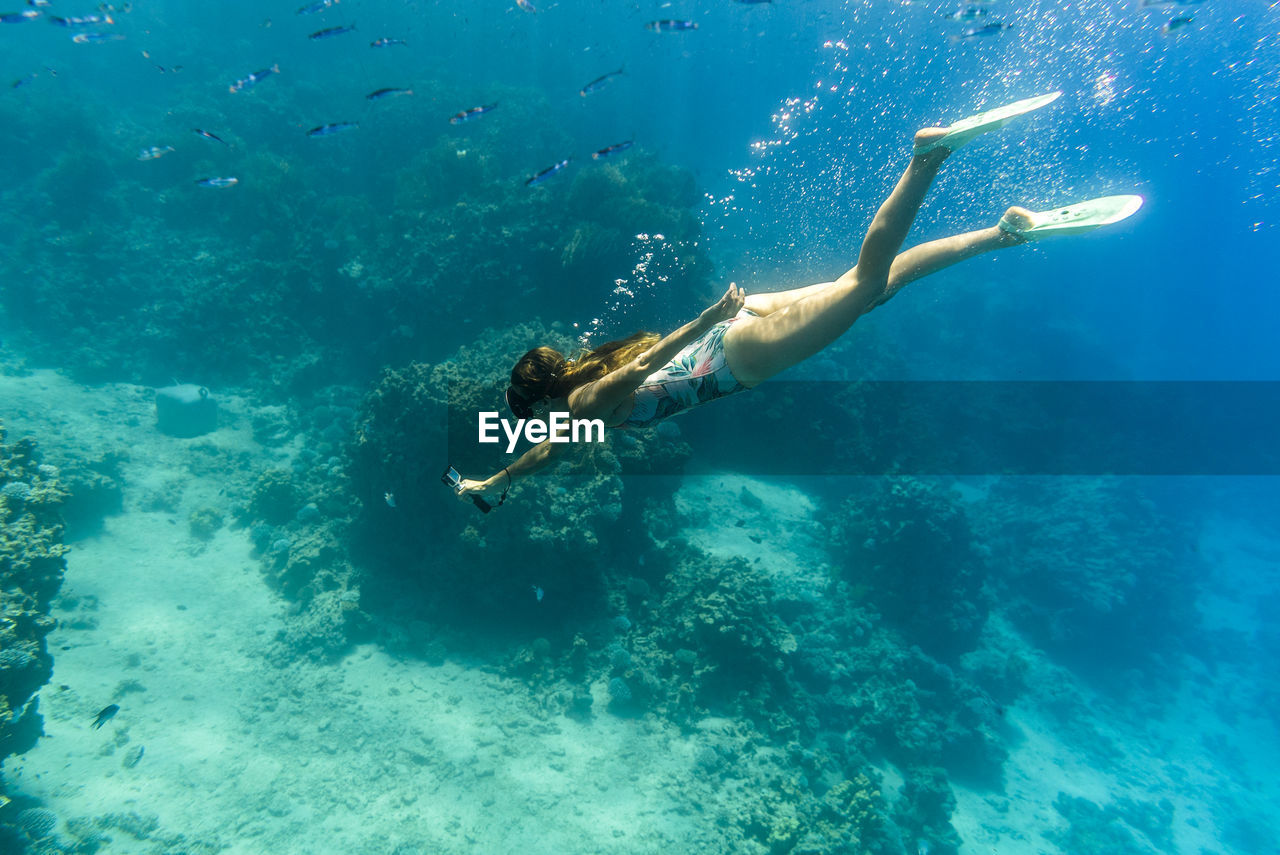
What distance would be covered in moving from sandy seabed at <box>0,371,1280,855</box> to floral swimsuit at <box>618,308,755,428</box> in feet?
20.9

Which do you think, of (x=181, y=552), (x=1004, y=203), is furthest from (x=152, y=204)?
(x=1004, y=203)

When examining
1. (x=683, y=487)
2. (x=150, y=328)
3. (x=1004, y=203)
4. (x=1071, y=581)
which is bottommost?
(x=1071, y=581)

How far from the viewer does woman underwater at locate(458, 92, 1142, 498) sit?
2.93 m

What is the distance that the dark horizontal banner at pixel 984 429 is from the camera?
1326cm

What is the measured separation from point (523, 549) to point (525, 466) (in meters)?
5.30

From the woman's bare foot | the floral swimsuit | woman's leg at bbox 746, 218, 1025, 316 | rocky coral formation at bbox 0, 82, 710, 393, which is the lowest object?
the floral swimsuit

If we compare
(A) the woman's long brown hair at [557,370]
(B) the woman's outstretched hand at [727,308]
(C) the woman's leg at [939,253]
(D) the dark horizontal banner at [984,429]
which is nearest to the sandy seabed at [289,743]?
(D) the dark horizontal banner at [984,429]

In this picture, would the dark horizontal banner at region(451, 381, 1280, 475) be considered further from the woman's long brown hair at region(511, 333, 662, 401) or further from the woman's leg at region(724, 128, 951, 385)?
the woman's leg at region(724, 128, 951, 385)

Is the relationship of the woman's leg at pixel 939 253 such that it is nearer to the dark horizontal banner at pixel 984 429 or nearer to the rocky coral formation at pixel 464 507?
the rocky coral formation at pixel 464 507

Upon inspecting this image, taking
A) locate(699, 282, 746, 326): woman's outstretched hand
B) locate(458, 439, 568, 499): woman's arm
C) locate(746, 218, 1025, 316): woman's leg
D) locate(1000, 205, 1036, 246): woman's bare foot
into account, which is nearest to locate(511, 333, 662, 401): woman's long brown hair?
locate(458, 439, 568, 499): woman's arm

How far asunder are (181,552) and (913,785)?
1451cm

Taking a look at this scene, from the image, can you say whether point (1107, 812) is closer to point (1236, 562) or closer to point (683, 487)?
point (683, 487)

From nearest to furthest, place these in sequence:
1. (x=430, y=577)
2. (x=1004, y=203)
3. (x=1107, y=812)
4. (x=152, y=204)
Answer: (x=430, y=577), (x=1107, y=812), (x=152, y=204), (x=1004, y=203)

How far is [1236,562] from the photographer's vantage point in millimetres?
22875
